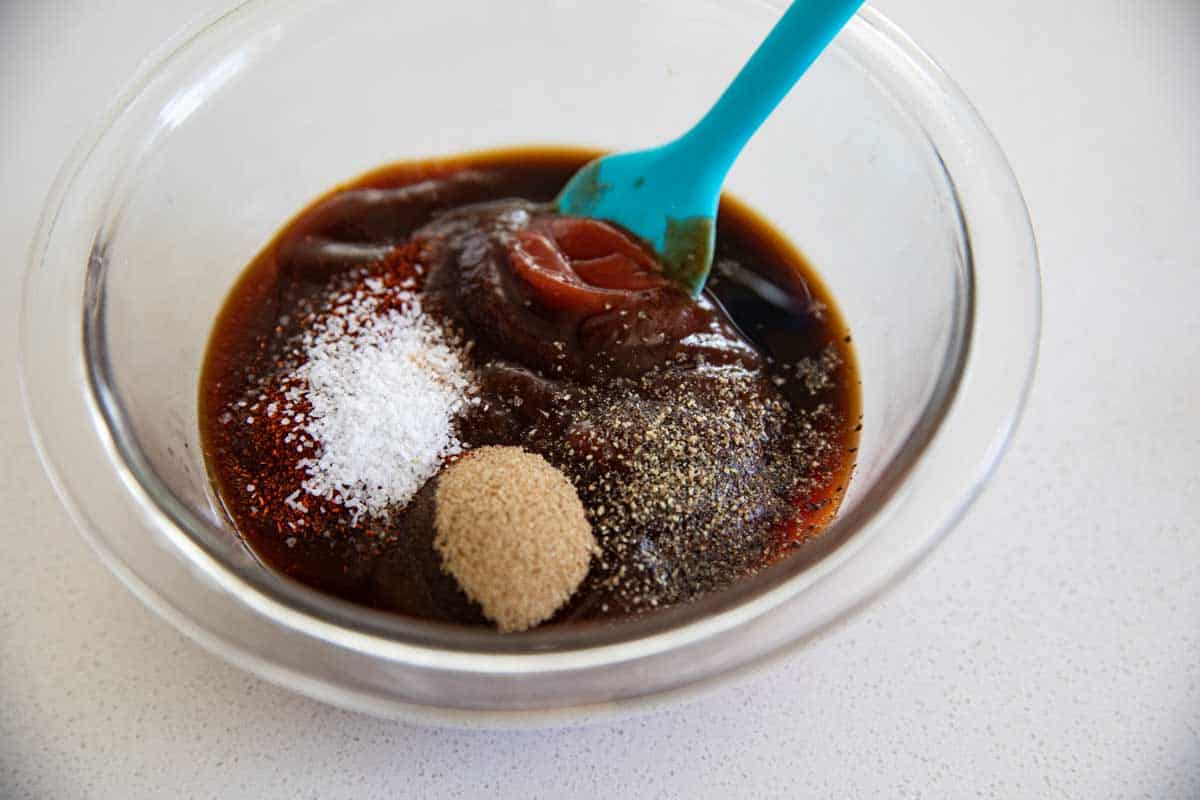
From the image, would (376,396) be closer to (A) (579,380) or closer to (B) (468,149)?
(A) (579,380)

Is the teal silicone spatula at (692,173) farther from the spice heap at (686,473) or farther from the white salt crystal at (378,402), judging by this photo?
the white salt crystal at (378,402)

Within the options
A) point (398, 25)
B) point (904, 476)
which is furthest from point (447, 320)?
point (904, 476)

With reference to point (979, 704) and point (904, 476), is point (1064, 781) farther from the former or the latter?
point (904, 476)

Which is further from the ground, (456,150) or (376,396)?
(456,150)

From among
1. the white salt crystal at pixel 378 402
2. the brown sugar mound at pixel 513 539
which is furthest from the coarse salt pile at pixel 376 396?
the brown sugar mound at pixel 513 539

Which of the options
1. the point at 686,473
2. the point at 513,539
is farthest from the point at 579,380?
the point at 513,539
